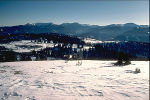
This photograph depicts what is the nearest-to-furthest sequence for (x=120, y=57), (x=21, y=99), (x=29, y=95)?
(x=21, y=99), (x=29, y=95), (x=120, y=57)

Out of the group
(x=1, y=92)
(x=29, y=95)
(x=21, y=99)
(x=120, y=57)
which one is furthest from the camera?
(x=120, y=57)

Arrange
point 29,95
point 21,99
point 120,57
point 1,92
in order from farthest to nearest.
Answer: point 120,57 < point 1,92 < point 29,95 < point 21,99

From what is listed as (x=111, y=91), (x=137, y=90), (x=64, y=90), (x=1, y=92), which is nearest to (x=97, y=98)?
(x=111, y=91)

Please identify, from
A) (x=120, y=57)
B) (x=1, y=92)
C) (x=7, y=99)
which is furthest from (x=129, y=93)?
(x=120, y=57)

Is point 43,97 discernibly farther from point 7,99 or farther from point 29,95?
point 7,99

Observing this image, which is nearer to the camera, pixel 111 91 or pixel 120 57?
pixel 111 91

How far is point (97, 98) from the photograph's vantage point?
10.6 meters

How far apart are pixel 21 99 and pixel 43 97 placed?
1.42 m

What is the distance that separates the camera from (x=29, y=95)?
1102 centimetres

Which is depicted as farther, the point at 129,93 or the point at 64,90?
the point at 64,90

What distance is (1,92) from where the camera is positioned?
11.8m

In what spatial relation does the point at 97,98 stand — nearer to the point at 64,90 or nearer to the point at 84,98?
the point at 84,98

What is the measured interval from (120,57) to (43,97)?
3221 centimetres

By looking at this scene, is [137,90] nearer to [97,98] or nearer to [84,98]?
[97,98]
